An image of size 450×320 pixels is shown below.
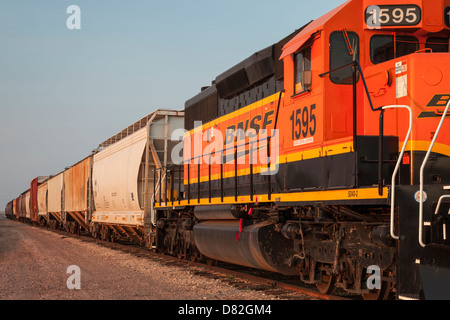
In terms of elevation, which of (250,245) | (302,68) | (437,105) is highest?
(302,68)

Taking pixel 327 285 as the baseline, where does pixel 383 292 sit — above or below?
above

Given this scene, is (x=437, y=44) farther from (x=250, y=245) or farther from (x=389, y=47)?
(x=250, y=245)

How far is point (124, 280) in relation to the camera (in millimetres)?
10609

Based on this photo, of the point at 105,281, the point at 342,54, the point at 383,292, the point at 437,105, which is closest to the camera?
the point at 437,105

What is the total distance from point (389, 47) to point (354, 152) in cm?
160

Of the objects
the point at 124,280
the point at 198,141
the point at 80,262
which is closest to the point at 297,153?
the point at 124,280

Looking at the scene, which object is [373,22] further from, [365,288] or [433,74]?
[365,288]

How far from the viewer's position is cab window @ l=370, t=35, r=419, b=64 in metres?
7.14

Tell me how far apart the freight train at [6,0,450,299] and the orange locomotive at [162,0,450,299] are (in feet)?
0.05

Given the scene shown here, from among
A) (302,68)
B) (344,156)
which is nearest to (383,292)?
(344,156)

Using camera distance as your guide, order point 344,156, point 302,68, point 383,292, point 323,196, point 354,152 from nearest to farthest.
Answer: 1. point 354,152
2. point 344,156
3. point 383,292
4. point 323,196
5. point 302,68

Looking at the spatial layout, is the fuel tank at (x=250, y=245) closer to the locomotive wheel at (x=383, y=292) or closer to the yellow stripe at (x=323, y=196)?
the yellow stripe at (x=323, y=196)

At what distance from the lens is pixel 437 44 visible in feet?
23.3

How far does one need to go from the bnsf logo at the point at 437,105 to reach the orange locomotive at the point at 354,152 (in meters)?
0.01
